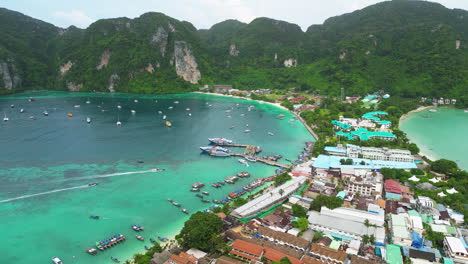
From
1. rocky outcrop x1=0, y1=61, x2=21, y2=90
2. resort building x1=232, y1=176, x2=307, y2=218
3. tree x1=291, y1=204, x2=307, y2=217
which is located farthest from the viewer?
rocky outcrop x1=0, y1=61, x2=21, y2=90

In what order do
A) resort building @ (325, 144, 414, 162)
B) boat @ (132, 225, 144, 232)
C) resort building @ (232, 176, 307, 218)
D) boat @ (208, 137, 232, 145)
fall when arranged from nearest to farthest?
boat @ (132, 225, 144, 232), resort building @ (232, 176, 307, 218), resort building @ (325, 144, 414, 162), boat @ (208, 137, 232, 145)

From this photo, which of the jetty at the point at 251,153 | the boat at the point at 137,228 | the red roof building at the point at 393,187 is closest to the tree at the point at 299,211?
the red roof building at the point at 393,187

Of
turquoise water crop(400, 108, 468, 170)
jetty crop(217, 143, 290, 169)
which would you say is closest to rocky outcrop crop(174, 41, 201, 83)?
jetty crop(217, 143, 290, 169)

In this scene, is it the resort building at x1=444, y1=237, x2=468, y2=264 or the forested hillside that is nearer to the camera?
the resort building at x1=444, y1=237, x2=468, y2=264

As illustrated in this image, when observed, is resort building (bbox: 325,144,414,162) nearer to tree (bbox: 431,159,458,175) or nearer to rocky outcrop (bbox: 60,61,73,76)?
tree (bbox: 431,159,458,175)

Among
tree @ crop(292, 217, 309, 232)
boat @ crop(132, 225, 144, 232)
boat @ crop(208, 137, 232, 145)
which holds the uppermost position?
boat @ crop(208, 137, 232, 145)

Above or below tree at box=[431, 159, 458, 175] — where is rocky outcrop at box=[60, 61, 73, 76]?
above
